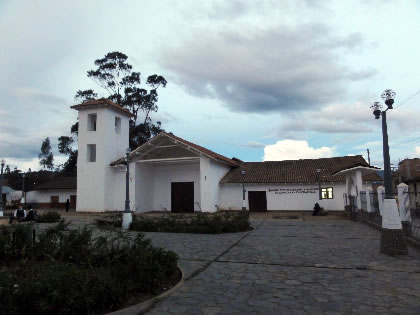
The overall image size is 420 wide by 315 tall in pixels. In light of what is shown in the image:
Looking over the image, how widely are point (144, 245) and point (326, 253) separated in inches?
197

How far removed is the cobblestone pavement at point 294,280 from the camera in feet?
14.7

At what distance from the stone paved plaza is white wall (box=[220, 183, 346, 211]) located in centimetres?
1714

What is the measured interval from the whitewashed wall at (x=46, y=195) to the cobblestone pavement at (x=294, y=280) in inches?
1238

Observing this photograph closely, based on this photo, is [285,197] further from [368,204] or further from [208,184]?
[368,204]

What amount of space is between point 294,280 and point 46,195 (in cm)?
3892

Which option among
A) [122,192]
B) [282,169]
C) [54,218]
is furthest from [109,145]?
[282,169]

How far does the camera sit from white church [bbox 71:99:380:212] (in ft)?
87.0

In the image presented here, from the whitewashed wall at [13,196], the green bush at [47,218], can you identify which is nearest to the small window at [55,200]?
the whitewashed wall at [13,196]

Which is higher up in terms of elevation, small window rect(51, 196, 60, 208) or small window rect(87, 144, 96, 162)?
small window rect(87, 144, 96, 162)

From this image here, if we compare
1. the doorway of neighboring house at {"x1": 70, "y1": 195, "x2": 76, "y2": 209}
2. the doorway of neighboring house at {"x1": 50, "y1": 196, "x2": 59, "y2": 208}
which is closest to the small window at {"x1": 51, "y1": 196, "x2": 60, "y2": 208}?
the doorway of neighboring house at {"x1": 50, "y1": 196, "x2": 59, "y2": 208}

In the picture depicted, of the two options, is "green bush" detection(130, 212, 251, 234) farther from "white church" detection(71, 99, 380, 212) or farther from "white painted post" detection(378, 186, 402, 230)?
"white church" detection(71, 99, 380, 212)

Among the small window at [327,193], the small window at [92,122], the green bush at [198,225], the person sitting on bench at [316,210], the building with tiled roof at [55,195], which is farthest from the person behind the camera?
the building with tiled roof at [55,195]

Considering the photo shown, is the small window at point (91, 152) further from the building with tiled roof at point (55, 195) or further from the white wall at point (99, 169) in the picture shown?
the building with tiled roof at point (55, 195)

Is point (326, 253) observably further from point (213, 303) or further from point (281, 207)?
point (281, 207)
